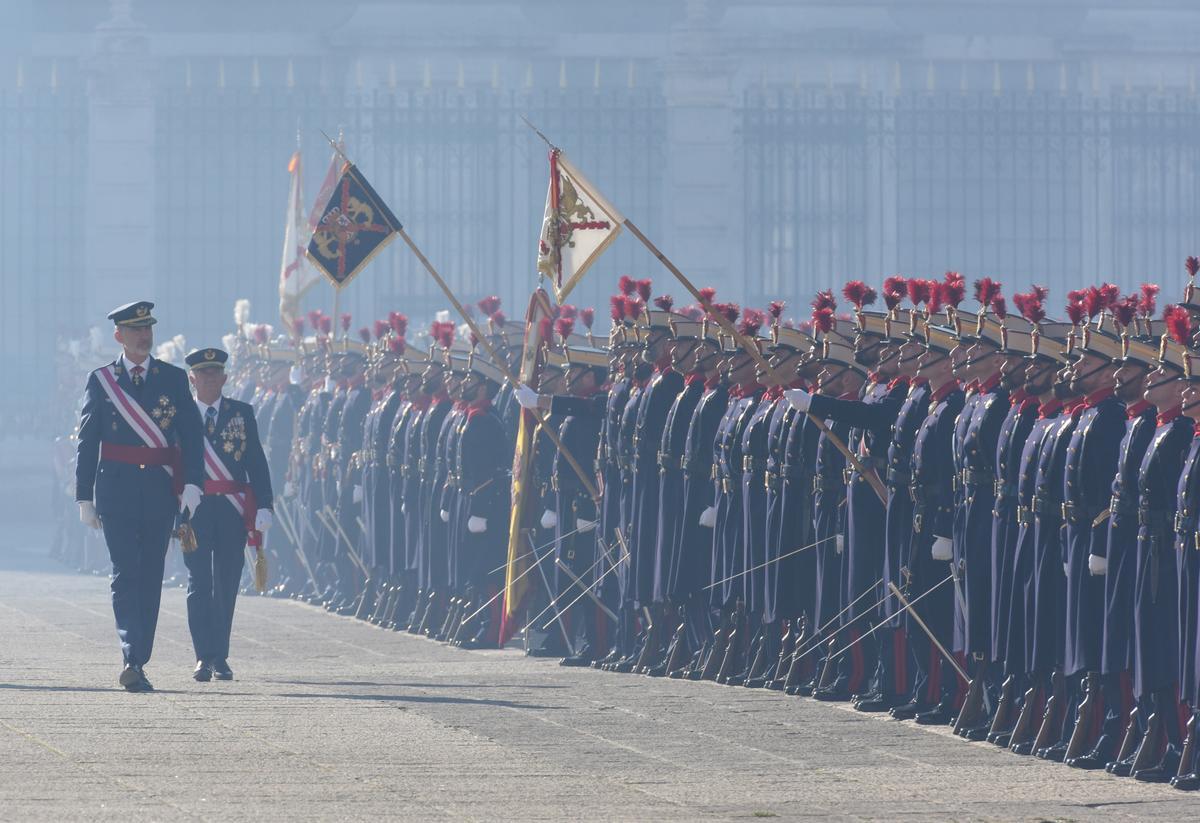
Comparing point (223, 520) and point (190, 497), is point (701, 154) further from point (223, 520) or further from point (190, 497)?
point (190, 497)

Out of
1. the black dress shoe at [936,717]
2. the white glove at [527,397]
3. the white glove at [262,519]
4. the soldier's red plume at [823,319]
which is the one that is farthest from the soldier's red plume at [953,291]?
the white glove at [262,519]

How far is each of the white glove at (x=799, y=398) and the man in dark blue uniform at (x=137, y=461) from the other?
93.7 inches

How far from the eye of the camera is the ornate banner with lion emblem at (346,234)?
15.8 metres

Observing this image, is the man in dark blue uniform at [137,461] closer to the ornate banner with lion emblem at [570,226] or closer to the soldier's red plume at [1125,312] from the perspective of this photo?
the ornate banner with lion emblem at [570,226]

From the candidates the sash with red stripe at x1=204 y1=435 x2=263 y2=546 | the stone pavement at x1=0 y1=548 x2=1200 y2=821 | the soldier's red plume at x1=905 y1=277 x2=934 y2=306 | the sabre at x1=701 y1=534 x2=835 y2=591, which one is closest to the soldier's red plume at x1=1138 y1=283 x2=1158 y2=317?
the soldier's red plume at x1=905 y1=277 x2=934 y2=306

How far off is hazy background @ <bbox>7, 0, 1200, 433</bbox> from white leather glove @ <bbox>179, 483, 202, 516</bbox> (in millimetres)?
15207

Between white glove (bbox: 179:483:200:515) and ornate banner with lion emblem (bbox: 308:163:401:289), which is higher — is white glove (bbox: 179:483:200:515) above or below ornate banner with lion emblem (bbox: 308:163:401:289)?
below

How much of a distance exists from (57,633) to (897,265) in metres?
15.6

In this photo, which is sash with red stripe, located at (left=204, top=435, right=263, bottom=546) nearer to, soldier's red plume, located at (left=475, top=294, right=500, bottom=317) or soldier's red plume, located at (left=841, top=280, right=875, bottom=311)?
soldier's red plume, located at (left=841, top=280, right=875, bottom=311)

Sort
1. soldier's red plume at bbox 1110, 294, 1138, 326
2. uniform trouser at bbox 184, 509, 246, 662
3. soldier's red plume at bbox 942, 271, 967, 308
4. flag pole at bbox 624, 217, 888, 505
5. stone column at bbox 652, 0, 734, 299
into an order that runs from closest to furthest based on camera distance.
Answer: soldier's red plume at bbox 1110, 294, 1138, 326
soldier's red plume at bbox 942, 271, 967, 308
flag pole at bbox 624, 217, 888, 505
uniform trouser at bbox 184, 509, 246, 662
stone column at bbox 652, 0, 734, 299

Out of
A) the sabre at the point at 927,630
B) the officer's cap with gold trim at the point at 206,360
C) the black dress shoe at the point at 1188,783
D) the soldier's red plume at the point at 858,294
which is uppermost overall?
the soldier's red plume at the point at 858,294

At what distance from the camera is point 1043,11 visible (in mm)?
31188

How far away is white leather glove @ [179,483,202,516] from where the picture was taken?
35.9ft

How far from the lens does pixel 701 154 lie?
2725cm
